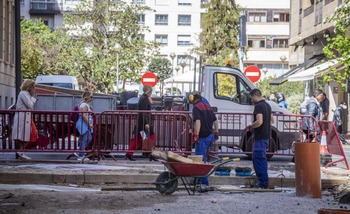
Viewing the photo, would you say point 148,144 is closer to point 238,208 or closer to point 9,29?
point 238,208

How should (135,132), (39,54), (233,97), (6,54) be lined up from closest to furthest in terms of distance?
(135,132) → (233,97) → (6,54) → (39,54)

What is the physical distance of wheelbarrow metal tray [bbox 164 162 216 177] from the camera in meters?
14.9

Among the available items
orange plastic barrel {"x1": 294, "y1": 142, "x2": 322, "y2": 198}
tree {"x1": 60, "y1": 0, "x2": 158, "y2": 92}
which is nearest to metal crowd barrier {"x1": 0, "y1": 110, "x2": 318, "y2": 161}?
orange plastic barrel {"x1": 294, "y1": 142, "x2": 322, "y2": 198}

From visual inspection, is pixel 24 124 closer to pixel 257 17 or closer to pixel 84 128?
pixel 84 128

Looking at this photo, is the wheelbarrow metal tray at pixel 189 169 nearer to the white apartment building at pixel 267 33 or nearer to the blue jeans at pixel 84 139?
the blue jeans at pixel 84 139

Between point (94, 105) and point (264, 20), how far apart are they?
67997 millimetres

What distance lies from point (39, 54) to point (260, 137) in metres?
52.4

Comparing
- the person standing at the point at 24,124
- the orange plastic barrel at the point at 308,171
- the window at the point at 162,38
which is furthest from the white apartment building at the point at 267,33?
the orange plastic barrel at the point at 308,171

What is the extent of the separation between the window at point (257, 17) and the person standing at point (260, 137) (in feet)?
246

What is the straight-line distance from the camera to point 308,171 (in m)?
15.3

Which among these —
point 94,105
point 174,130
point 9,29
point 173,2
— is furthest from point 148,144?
point 173,2

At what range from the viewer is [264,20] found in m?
91.9

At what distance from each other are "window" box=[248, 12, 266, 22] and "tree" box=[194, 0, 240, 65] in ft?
61.3

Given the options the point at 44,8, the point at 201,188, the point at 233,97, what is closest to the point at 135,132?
the point at 233,97
